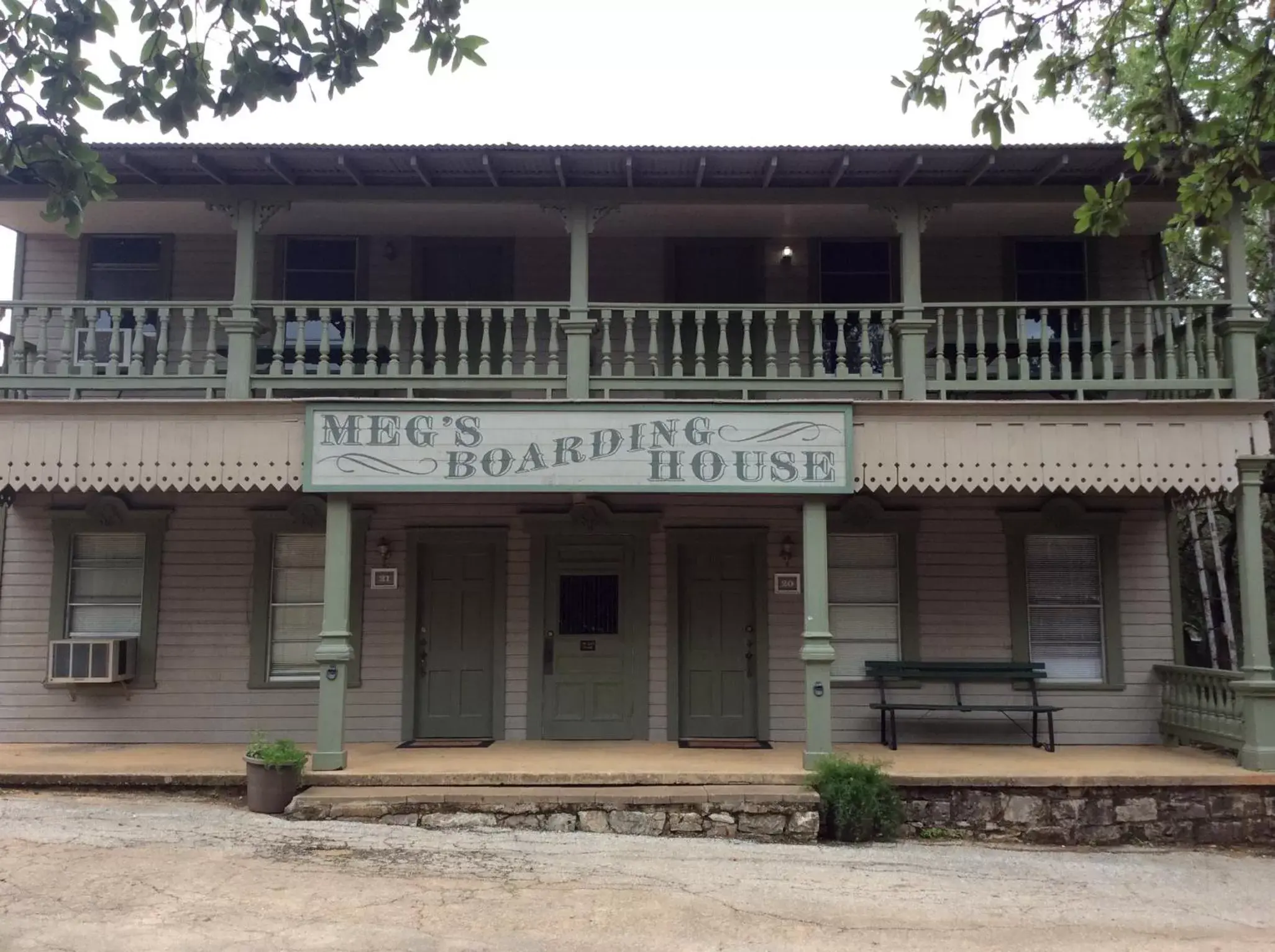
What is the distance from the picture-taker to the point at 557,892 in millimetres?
6109

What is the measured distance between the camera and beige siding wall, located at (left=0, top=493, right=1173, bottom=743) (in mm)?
9828

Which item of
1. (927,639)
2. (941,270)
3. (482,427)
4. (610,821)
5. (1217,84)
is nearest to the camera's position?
(1217,84)

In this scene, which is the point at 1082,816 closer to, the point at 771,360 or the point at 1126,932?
the point at 1126,932

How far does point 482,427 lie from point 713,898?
425 centimetres

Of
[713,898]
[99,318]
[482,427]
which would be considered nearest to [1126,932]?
[713,898]

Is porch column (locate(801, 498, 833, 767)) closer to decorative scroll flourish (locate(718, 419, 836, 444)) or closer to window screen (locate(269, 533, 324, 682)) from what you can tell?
decorative scroll flourish (locate(718, 419, 836, 444))

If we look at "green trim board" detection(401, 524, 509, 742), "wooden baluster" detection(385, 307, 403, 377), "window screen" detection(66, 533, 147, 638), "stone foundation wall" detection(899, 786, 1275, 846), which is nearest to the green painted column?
"wooden baluster" detection(385, 307, 403, 377)

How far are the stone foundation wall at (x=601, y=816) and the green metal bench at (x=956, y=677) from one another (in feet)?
6.80

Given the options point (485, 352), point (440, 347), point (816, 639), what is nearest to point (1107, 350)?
point (816, 639)

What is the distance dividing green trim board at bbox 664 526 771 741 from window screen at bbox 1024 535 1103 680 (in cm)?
265

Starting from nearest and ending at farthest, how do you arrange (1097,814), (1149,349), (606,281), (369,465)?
(1097,814)
(369,465)
(1149,349)
(606,281)

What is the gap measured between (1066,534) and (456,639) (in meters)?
6.24

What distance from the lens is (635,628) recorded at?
10008mm

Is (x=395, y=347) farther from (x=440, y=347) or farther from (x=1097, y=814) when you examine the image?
(x=1097, y=814)
